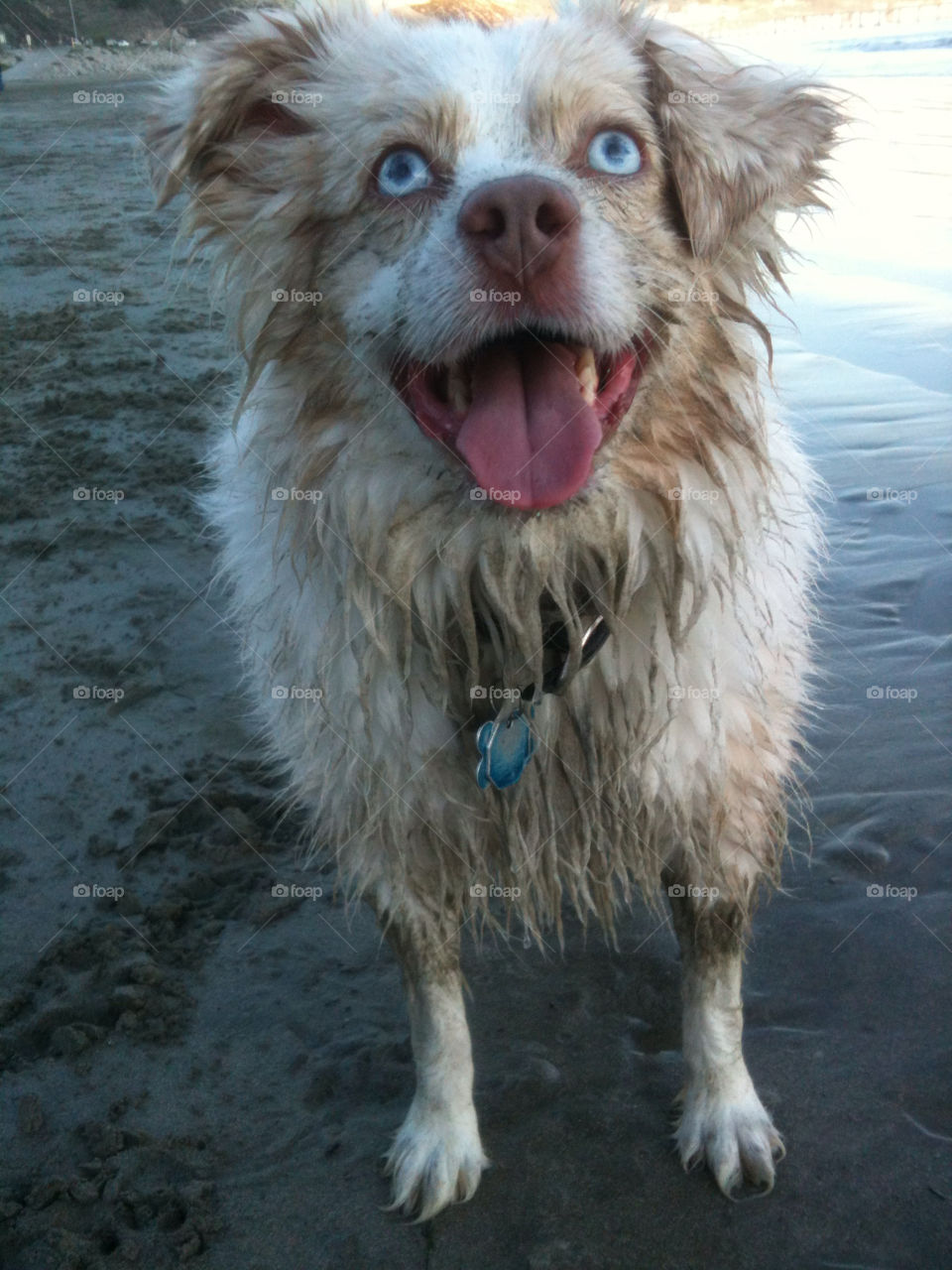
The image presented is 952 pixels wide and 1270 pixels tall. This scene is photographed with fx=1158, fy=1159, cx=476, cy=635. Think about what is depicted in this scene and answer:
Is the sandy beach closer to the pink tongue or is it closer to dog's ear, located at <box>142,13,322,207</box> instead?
dog's ear, located at <box>142,13,322,207</box>

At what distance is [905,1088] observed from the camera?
241cm

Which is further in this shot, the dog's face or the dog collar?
the dog collar

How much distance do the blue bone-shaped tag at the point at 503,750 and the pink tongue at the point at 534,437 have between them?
445 millimetres

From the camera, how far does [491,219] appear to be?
1.81 metres

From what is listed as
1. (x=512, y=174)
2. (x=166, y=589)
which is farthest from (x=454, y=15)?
(x=166, y=589)

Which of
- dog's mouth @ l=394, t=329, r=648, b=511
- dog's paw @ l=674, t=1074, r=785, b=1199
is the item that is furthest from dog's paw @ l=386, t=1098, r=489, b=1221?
dog's mouth @ l=394, t=329, r=648, b=511

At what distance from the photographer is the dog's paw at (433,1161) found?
7.55ft

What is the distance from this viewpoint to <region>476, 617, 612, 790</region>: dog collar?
2137 millimetres

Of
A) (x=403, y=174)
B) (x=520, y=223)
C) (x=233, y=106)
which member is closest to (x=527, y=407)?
(x=520, y=223)

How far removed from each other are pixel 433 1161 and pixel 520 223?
178cm

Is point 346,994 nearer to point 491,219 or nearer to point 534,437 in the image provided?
point 534,437

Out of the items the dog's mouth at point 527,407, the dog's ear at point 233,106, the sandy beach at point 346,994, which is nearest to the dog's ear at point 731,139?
the sandy beach at point 346,994

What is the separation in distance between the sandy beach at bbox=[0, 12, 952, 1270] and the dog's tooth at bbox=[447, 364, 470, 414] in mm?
906

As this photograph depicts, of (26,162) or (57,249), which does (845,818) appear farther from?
(26,162)
